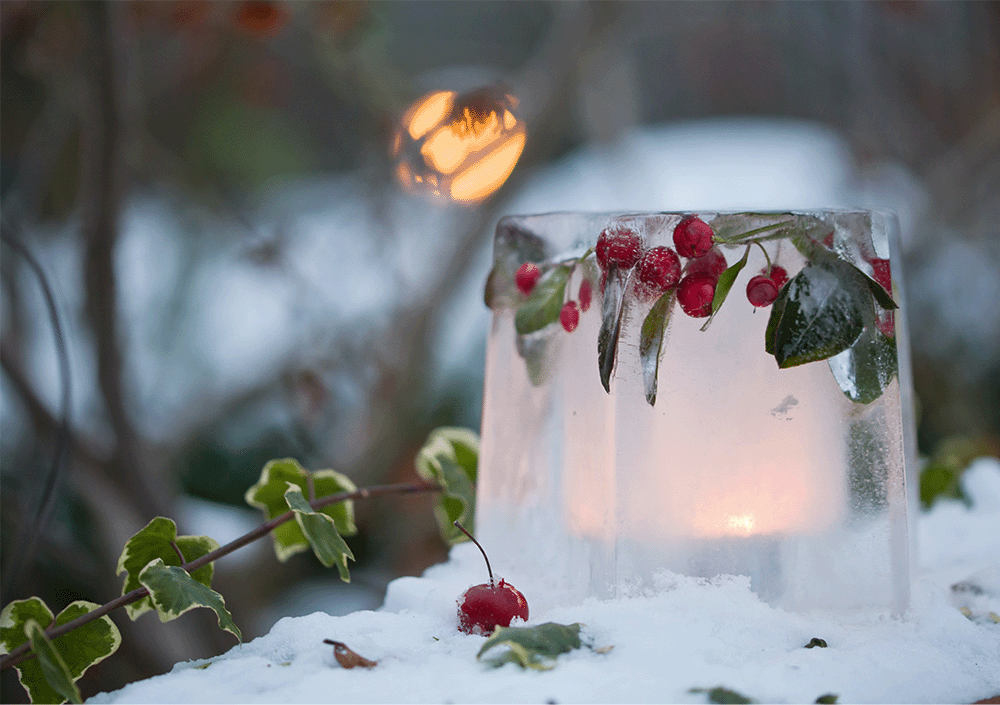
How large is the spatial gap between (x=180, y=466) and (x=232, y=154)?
0.80m

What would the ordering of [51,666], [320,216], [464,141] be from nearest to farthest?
[51,666]
[464,141]
[320,216]

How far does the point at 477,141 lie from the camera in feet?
2.01

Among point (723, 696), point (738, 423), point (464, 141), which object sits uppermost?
point (464, 141)

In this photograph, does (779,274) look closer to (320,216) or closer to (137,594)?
(137,594)

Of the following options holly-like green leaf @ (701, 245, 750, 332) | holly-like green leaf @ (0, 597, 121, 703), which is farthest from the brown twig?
holly-like green leaf @ (701, 245, 750, 332)

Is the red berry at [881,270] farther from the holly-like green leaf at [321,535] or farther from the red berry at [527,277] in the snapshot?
the holly-like green leaf at [321,535]

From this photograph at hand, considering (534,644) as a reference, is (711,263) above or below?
above

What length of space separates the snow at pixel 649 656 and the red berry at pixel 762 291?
0.44ft

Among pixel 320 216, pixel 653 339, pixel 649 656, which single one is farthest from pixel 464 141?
pixel 320 216

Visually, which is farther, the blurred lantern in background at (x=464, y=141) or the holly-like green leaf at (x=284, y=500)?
the blurred lantern in background at (x=464, y=141)

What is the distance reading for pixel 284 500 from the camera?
0.47m

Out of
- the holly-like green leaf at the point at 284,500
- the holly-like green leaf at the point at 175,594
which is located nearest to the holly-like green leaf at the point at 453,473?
the holly-like green leaf at the point at 284,500

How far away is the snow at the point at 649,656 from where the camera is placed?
0.30 meters

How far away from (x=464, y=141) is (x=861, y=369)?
1.21 ft
